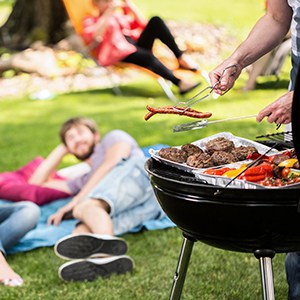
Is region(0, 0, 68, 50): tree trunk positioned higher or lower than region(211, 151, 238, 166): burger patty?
lower

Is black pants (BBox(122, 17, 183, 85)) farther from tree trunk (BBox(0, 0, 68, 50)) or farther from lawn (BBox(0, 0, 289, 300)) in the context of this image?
tree trunk (BBox(0, 0, 68, 50))

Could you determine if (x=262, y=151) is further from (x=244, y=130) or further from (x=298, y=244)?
(x=244, y=130)

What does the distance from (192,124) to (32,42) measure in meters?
7.80

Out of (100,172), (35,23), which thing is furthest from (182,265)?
(35,23)

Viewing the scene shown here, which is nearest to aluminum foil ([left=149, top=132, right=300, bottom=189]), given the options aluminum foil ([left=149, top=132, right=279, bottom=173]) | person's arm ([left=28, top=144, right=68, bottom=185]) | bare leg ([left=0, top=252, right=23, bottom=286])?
aluminum foil ([left=149, top=132, right=279, bottom=173])

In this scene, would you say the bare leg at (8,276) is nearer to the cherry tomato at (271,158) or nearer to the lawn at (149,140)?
the lawn at (149,140)

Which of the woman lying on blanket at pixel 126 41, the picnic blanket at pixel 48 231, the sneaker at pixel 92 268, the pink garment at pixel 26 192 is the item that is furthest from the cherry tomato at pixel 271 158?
the woman lying on blanket at pixel 126 41

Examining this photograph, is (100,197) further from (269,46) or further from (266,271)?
(266,271)

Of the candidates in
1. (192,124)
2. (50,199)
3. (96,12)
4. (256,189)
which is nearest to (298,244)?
(256,189)

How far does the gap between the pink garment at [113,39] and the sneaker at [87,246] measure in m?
4.11

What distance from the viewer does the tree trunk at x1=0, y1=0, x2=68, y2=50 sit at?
9977 millimetres

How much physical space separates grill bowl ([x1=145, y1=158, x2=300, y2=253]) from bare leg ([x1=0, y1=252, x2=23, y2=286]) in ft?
4.67

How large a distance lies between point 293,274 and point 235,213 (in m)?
0.66

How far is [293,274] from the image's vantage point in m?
2.65
